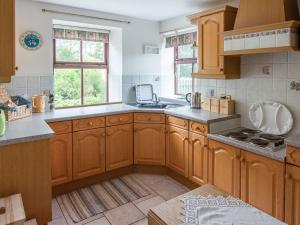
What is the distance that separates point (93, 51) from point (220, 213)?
306 cm

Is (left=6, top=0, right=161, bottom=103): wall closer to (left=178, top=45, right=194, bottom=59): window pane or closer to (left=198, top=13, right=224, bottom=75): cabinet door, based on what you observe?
(left=178, top=45, right=194, bottom=59): window pane

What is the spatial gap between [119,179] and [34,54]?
73.2 inches

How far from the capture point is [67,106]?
3420 mm

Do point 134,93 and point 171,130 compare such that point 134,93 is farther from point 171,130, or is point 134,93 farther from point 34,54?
point 34,54

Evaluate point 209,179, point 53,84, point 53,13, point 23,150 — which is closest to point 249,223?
point 209,179

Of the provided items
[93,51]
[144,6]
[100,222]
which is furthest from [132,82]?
[100,222]

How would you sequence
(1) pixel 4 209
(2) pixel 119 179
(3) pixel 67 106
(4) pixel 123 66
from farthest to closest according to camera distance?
1. (4) pixel 123 66
2. (3) pixel 67 106
3. (2) pixel 119 179
4. (1) pixel 4 209

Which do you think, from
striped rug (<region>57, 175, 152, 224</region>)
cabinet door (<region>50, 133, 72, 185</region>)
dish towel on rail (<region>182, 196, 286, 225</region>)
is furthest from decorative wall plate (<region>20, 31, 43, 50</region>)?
dish towel on rail (<region>182, 196, 286, 225</region>)

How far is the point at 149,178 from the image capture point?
3.14m

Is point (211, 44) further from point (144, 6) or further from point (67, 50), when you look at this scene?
point (67, 50)

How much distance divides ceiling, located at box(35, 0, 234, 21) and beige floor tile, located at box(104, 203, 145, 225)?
231 centimetres

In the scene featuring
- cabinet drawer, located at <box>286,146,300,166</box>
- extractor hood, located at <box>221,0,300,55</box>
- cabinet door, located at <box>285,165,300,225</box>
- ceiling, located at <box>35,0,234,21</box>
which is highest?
ceiling, located at <box>35,0,234,21</box>

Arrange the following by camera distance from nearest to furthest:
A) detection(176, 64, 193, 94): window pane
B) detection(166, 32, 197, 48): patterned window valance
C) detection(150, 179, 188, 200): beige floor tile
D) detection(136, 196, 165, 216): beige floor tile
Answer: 1. detection(136, 196, 165, 216): beige floor tile
2. detection(150, 179, 188, 200): beige floor tile
3. detection(166, 32, 197, 48): patterned window valance
4. detection(176, 64, 193, 94): window pane

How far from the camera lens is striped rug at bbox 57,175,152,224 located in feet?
7.87
